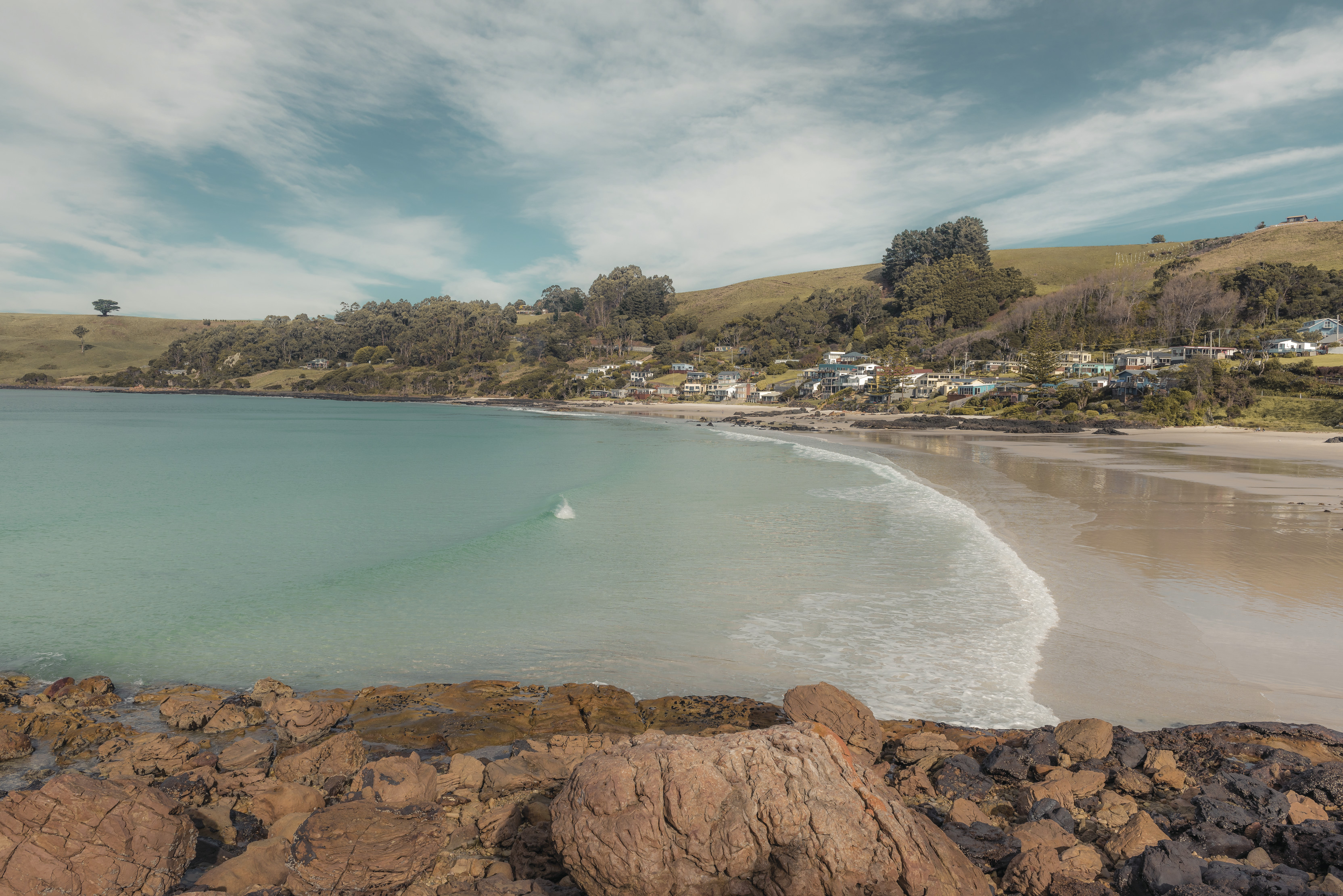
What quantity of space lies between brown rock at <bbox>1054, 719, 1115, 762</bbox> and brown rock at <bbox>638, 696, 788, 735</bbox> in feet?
8.88

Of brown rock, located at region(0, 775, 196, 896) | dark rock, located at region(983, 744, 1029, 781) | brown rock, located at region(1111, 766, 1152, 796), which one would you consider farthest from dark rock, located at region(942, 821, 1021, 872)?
brown rock, located at region(0, 775, 196, 896)

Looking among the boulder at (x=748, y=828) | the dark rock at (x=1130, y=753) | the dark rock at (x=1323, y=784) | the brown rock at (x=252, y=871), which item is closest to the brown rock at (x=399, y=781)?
the brown rock at (x=252, y=871)

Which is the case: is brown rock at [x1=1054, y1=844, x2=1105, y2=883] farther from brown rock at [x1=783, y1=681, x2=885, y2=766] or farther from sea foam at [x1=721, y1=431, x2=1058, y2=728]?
sea foam at [x1=721, y1=431, x2=1058, y2=728]

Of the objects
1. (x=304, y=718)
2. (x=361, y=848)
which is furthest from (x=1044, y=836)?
(x=304, y=718)

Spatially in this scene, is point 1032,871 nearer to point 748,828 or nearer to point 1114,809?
point 1114,809

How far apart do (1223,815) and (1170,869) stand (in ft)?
4.55

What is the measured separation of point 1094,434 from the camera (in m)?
51.9

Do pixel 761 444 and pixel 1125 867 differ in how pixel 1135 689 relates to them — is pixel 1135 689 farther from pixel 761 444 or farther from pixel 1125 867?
pixel 761 444

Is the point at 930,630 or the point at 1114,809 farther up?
the point at 1114,809

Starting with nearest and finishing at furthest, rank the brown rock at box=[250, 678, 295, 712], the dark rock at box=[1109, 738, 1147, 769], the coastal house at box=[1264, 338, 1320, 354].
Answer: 1. the dark rock at box=[1109, 738, 1147, 769]
2. the brown rock at box=[250, 678, 295, 712]
3. the coastal house at box=[1264, 338, 1320, 354]

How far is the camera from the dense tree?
144 metres

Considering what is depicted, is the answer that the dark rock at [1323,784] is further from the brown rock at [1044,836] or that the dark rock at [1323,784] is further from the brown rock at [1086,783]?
the brown rock at [1044,836]

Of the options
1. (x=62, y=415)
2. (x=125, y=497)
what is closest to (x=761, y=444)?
(x=125, y=497)

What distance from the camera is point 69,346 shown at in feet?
589
